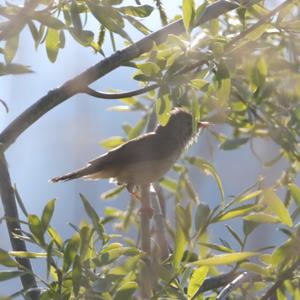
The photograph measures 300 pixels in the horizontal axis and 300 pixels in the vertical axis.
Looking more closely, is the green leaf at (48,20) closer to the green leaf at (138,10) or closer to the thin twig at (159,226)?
the green leaf at (138,10)

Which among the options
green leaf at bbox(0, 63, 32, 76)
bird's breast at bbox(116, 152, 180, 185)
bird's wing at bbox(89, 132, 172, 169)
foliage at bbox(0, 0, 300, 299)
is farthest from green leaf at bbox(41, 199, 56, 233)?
bird's wing at bbox(89, 132, 172, 169)

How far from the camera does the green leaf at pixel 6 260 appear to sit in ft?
3.56

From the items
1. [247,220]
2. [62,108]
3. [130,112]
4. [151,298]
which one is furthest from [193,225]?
[130,112]

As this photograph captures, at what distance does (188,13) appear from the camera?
3.96 feet

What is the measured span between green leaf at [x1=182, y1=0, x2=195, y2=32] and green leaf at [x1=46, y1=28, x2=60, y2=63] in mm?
242

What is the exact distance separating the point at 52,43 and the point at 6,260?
0.42 meters

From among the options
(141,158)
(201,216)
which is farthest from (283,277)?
(141,158)

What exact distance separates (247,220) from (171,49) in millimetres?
352

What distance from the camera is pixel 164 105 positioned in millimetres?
1203

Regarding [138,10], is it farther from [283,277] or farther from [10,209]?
[283,277]

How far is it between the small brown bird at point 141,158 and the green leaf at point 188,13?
3.03 ft

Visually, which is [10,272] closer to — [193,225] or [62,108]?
[193,225]

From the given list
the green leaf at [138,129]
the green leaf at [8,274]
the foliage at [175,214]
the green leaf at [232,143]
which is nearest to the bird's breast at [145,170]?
the green leaf at [138,129]

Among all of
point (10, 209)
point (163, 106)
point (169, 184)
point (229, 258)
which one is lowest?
point (169, 184)
